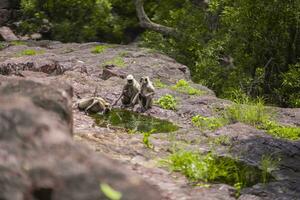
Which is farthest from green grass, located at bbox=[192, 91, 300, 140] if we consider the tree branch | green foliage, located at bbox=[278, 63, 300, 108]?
the tree branch

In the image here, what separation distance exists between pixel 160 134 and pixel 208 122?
1832mm

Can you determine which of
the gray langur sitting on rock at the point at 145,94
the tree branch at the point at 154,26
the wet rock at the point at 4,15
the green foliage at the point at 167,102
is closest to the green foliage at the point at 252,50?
the tree branch at the point at 154,26

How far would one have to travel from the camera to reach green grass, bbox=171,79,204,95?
49.4 ft

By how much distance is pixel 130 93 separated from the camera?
12.2 m

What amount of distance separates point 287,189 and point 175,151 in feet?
6.31

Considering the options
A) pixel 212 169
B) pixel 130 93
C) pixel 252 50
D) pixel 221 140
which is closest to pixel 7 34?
pixel 252 50

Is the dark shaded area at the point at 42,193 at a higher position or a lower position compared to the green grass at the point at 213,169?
higher

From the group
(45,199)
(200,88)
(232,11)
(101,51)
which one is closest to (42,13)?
(101,51)

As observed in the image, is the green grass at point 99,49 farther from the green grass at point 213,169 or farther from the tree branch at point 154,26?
the green grass at point 213,169

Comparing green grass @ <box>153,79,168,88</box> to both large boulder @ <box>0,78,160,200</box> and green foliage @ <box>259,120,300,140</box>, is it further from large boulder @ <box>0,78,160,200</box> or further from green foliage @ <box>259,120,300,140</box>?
large boulder @ <box>0,78,160,200</box>

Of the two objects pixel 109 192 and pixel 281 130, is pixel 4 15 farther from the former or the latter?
pixel 109 192

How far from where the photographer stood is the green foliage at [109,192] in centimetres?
393

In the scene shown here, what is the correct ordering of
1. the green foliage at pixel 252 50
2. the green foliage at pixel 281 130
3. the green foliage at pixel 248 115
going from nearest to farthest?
1. the green foliage at pixel 281 130
2. the green foliage at pixel 248 115
3. the green foliage at pixel 252 50

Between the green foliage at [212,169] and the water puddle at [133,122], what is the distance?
2.02 metres
